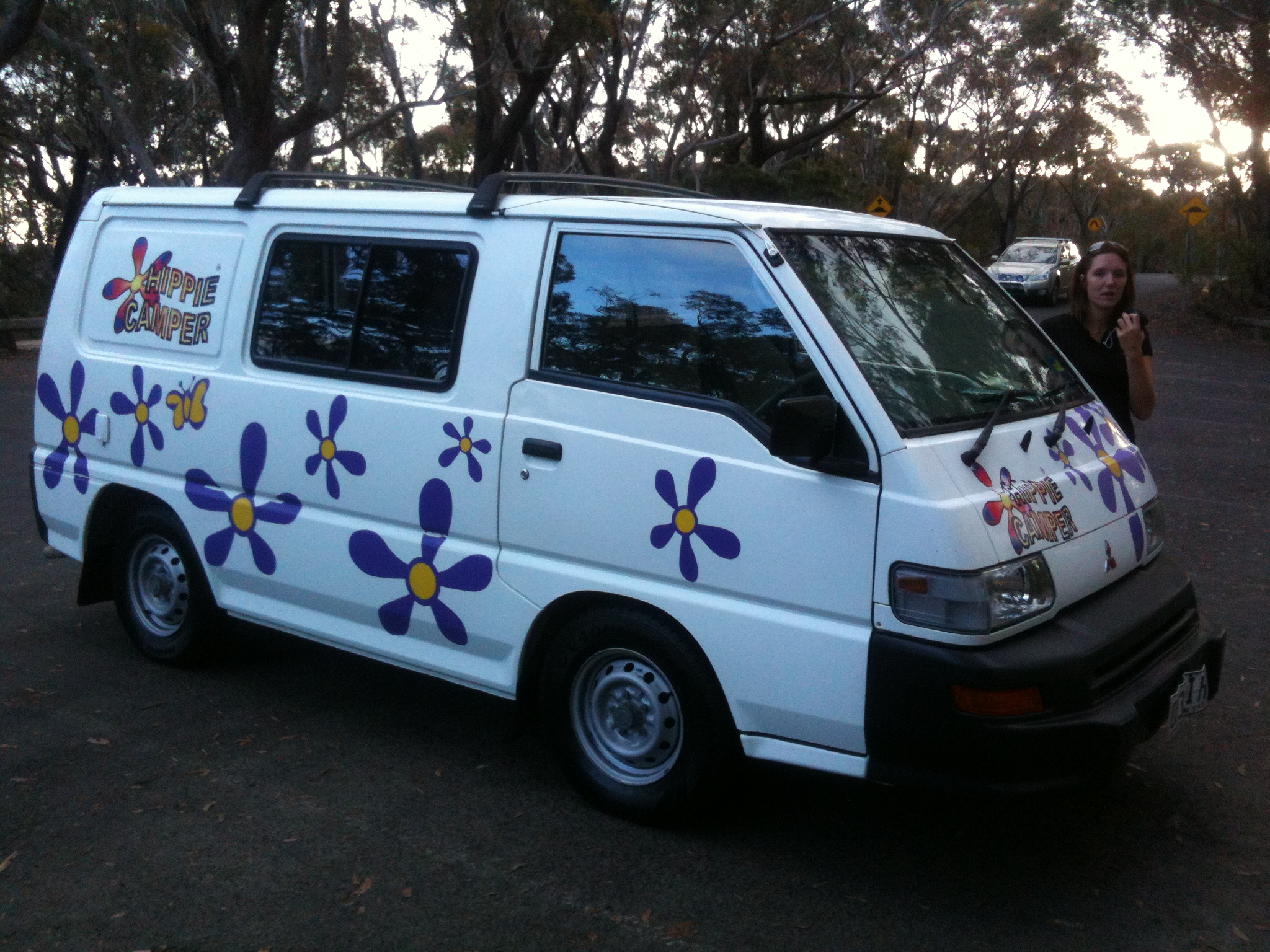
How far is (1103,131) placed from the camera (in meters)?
44.9

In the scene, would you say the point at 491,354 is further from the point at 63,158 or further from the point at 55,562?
the point at 63,158

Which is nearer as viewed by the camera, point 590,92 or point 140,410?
point 140,410

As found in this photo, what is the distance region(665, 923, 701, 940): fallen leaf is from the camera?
3.46m

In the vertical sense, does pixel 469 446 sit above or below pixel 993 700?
above

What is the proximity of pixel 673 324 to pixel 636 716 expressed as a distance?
4.28ft

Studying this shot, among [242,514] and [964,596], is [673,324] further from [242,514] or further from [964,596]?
[242,514]

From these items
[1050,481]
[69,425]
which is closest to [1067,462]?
[1050,481]

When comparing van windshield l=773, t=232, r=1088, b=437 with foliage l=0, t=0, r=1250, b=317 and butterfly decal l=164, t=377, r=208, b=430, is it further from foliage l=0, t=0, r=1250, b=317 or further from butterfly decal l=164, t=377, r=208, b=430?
foliage l=0, t=0, r=1250, b=317

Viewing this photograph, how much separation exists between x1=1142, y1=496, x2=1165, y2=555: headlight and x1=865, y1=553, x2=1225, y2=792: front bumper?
741 millimetres

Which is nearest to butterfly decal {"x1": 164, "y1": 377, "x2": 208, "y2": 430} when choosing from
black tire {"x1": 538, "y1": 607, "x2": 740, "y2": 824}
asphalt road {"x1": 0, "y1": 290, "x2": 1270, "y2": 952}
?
asphalt road {"x1": 0, "y1": 290, "x2": 1270, "y2": 952}

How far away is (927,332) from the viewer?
4.08m

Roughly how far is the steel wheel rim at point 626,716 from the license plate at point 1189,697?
1505mm

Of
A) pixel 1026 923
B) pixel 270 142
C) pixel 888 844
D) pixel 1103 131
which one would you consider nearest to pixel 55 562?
pixel 888 844

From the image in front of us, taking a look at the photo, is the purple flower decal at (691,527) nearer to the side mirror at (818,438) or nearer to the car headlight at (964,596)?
the side mirror at (818,438)
